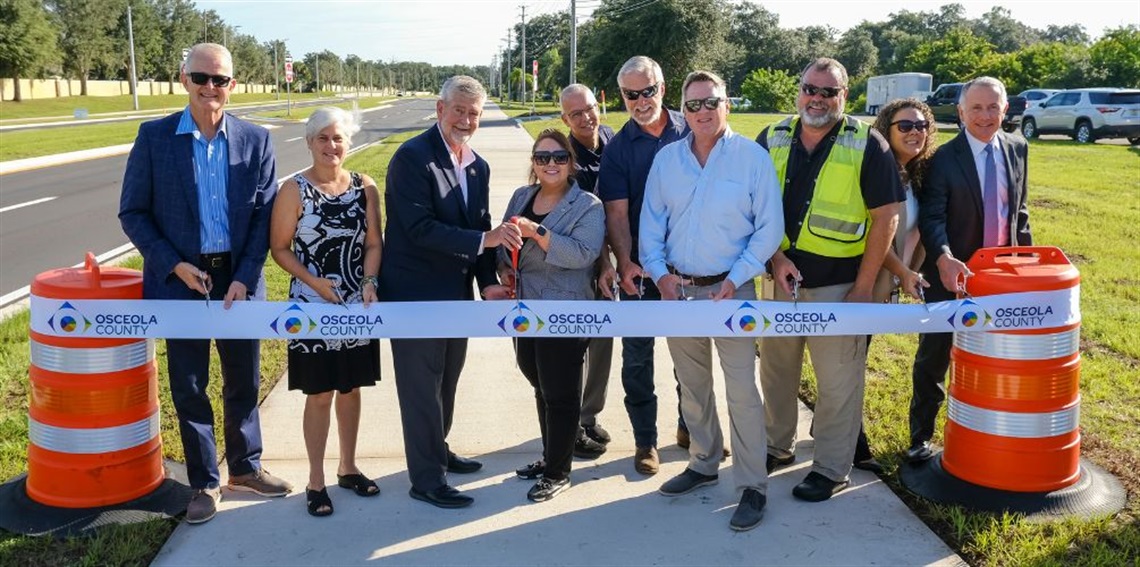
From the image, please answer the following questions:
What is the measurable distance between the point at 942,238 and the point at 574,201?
1766 mm

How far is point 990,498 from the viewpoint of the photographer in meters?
4.16

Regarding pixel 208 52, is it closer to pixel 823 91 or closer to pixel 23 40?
pixel 823 91

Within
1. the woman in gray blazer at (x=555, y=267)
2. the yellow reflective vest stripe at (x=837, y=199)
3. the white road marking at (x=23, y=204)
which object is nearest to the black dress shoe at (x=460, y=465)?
the woman in gray blazer at (x=555, y=267)

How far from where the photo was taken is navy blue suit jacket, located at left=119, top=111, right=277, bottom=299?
3932mm

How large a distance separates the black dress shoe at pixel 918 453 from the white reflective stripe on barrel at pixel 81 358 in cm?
369

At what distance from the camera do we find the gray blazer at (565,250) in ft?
13.2

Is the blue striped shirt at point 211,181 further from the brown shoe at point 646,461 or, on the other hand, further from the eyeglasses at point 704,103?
the brown shoe at point 646,461

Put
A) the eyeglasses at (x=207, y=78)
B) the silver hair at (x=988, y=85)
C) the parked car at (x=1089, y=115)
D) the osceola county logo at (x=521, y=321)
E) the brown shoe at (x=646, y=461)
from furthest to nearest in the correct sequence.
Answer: the parked car at (x=1089, y=115), the brown shoe at (x=646, y=461), the silver hair at (x=988, y=85), the osceola county logo at (x=521, y=321), the eyeglasses at (x=207, y=78)

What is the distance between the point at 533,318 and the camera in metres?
4.00

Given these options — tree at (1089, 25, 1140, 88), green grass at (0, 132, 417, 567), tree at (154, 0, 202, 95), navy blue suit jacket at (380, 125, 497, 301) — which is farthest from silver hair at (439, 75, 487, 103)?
tree at (154, 0, 202, 95)

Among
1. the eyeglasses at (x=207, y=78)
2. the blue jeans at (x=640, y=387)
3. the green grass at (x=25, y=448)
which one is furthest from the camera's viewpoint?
the blue jeans at (x=640, y=387)

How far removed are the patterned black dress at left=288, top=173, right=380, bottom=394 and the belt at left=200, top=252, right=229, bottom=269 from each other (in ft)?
1.04

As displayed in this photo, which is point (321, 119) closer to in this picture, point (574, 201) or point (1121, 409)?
point (574, 201)

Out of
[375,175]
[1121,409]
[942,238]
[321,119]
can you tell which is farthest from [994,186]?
[375,175]
